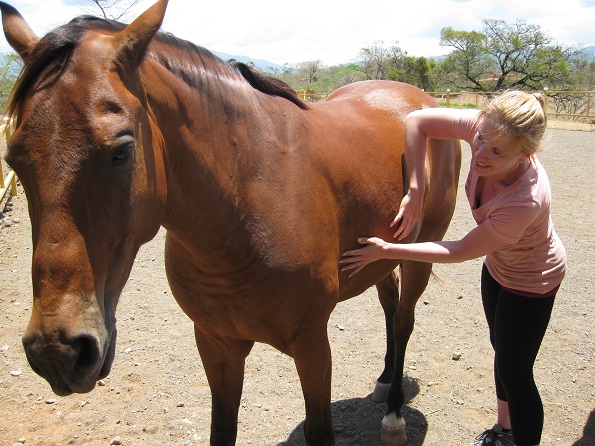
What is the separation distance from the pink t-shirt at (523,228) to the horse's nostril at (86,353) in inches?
59.5

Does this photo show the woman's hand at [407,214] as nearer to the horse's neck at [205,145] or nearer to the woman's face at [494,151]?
the woman's face at [494,151]

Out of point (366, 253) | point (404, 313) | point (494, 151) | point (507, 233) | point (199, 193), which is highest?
point (494, 151)

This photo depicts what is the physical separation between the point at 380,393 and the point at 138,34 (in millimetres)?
2644

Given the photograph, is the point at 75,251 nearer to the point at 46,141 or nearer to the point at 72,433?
the point at 46,141

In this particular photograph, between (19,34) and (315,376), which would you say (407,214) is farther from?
(19,34)

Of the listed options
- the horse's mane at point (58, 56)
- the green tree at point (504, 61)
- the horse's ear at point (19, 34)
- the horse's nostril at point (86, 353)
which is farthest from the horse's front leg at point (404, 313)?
the green tree at point (504, 61)

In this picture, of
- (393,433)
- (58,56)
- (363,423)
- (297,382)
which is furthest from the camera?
(297,382)

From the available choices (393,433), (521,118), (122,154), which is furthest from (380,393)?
(122,154)

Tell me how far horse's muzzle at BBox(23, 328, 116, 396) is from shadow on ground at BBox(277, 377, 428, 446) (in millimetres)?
1788

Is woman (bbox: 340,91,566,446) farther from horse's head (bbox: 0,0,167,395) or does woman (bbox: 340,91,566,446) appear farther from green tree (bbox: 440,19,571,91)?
green tree (bbox: 440,19,571,91)

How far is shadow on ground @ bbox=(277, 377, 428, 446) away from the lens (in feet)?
9.77

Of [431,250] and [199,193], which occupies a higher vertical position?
[199,193]

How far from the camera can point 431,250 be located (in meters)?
2.20

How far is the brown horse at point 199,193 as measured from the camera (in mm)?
1341
